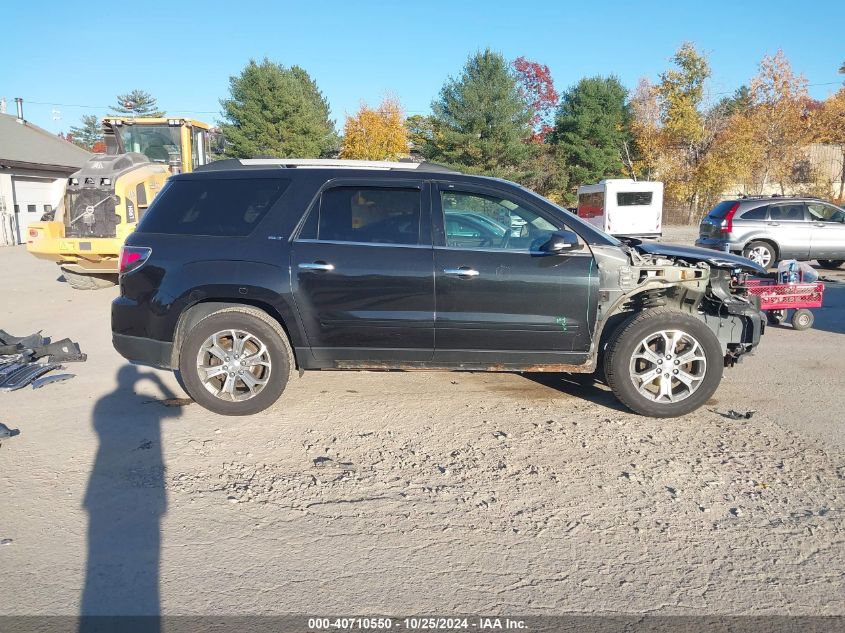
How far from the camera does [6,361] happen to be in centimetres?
639

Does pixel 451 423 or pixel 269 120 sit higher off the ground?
pixel 269 120

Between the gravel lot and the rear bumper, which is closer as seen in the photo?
the gravel lot

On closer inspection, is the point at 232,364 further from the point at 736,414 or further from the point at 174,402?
the point at 736,414

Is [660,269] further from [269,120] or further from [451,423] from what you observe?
[269,120]

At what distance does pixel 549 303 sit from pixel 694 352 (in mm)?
1189

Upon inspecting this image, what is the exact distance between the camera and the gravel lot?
2.90 m

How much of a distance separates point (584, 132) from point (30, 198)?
31172 mm

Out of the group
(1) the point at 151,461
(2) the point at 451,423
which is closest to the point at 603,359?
(2) the point at 451,423

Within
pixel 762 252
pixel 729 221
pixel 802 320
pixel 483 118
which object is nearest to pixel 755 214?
pixel 729 221

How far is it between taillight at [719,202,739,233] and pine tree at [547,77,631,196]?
28.2 m

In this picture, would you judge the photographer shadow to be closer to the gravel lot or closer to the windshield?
the gravel lot

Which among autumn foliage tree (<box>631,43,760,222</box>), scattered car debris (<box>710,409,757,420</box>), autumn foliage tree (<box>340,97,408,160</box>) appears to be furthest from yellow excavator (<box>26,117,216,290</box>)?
autumn foliage tree (<box>631,43,760,222</box>)

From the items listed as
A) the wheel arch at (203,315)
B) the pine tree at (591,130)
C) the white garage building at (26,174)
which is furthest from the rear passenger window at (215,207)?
the pine tree at (591,130)

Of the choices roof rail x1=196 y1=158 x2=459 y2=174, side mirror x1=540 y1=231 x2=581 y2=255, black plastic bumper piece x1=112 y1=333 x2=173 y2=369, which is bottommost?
black plastic bumper piece x1=112 y1=333 x2=173 y2=369
